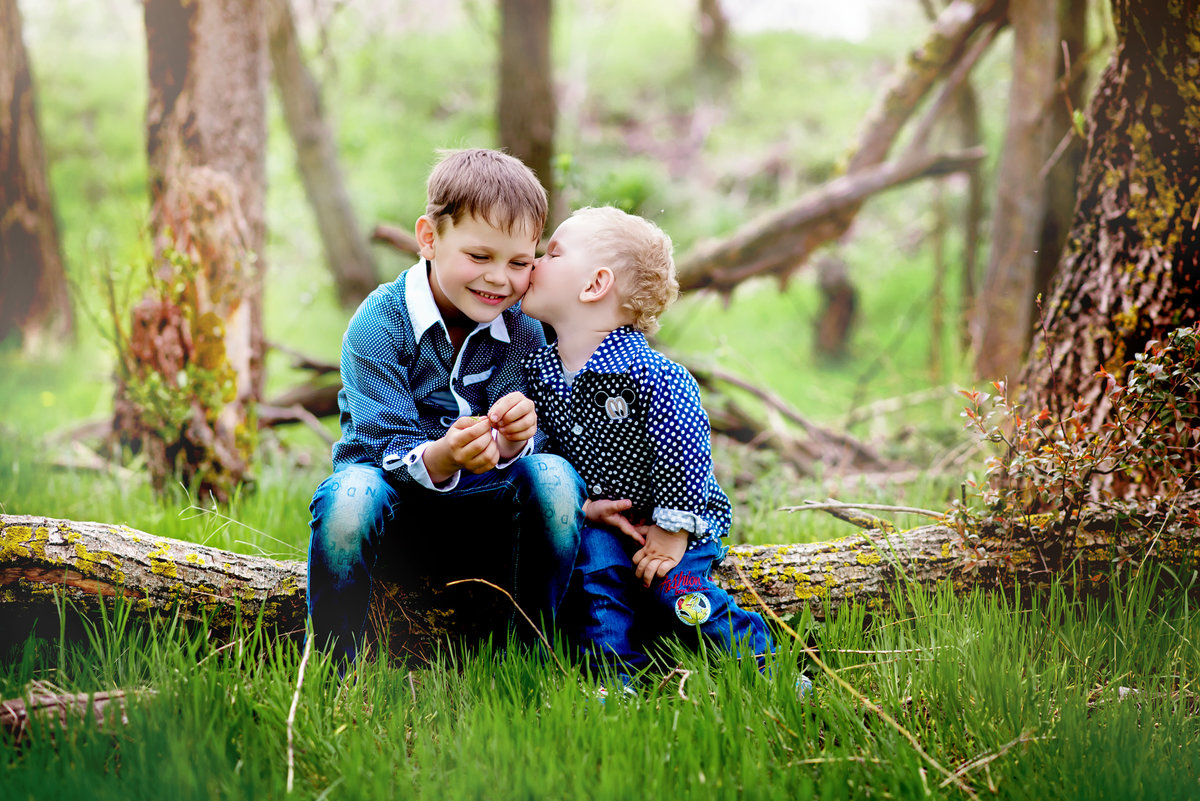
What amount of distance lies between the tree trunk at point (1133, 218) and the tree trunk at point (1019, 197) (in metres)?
1.66

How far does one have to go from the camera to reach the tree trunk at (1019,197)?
13.7 feet

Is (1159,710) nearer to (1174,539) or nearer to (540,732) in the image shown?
(1174,539)

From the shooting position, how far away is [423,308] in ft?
6.93

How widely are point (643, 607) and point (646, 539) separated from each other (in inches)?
7.6

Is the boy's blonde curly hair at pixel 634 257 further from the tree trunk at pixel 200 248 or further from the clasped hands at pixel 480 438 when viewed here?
the tree trunk at pixel 200 248

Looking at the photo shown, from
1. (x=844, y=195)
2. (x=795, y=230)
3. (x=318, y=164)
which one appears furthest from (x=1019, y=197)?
(x=318, y=164)

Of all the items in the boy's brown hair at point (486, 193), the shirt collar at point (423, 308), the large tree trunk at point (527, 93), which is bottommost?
the shirt collar at point (423, 308)

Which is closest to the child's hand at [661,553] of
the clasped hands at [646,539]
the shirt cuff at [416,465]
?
the clasped hands at [646,539]

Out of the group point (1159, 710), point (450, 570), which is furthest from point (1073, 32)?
point (450, 570)

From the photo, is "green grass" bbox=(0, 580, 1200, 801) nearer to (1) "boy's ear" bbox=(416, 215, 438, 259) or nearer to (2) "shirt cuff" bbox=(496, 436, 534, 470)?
(2) "shirt cuff" bbox=(496, 436, 534, 470)

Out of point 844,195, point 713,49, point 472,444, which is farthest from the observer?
point 713,49

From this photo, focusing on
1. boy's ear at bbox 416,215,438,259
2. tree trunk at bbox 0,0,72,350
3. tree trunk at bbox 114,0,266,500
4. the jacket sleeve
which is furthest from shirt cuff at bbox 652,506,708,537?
tree trunk at bbox 0,0,72,350

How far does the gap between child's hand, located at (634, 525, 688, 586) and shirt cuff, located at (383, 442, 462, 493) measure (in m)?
0.51

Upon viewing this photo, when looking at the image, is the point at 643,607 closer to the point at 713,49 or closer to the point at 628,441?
the point at 628,441
